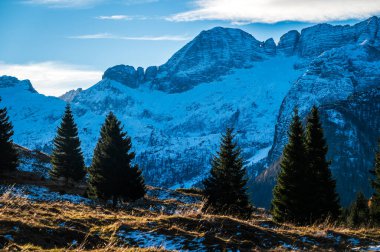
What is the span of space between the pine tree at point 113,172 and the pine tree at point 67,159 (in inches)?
642

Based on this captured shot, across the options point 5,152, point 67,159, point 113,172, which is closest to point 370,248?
point 113,172

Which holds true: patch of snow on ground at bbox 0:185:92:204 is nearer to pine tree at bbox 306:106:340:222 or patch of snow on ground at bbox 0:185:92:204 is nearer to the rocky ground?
the rocky ground

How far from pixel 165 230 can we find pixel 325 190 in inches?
822

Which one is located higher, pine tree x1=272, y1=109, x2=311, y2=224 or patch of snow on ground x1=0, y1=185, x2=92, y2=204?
pine tree x1=272, y1=109, x2=311, y2=224

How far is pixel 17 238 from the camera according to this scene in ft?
35.7

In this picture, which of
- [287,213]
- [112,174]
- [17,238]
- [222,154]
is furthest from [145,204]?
[17,238]

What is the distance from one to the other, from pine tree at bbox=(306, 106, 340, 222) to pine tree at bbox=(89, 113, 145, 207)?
548 inches

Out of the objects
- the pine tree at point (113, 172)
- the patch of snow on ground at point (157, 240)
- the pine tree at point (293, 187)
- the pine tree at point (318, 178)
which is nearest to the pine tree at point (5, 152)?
the pine tree at point (113, 172)

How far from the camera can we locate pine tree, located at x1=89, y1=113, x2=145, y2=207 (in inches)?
1341

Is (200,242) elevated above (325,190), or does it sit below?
above

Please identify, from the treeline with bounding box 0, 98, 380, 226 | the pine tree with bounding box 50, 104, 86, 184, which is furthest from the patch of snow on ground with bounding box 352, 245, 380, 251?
the pine tree with bounding box 50, 104, 86, 184

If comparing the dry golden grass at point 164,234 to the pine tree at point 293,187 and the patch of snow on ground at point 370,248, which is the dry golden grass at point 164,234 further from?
the pine tree at point 293,187

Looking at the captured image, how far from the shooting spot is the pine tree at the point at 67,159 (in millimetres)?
50531

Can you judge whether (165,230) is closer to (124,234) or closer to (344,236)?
(124,234)
